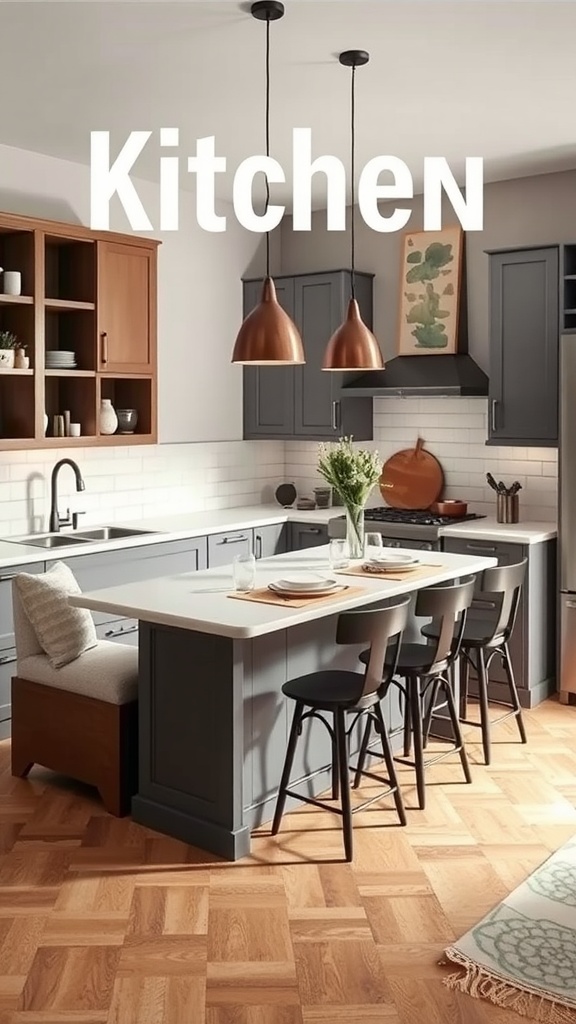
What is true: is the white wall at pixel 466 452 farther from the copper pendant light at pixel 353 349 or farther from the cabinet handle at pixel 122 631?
the copper pendant light at pixel 353 349

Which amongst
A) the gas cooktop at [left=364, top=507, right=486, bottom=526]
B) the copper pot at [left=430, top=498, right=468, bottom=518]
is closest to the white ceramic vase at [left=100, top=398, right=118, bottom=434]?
the gas cooktop at [left=364, top=507, right=486, bottom=526]

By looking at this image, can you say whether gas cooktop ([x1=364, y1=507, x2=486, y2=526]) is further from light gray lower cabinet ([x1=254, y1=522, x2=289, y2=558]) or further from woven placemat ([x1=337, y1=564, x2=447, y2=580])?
woven placemat ([x1=337, y1=564, x2=447, y2=580])

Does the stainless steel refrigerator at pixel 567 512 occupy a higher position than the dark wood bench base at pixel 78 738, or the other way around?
the stainless steel refrigerator at pixel 567 512

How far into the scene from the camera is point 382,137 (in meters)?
5.67

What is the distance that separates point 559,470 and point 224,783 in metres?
2.95

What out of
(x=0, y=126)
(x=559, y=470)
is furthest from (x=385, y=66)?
(x=559, y=470)

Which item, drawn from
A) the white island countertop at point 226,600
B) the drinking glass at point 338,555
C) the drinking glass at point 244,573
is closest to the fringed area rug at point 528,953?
the white island countertop at point 226,600

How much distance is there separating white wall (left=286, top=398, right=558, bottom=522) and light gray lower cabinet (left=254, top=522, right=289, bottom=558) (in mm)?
826

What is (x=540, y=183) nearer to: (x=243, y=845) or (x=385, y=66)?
(x=385, y=66)

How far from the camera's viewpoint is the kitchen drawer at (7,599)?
209 inches

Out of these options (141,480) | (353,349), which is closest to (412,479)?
(141,480)

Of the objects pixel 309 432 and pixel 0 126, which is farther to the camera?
pixel 309 432

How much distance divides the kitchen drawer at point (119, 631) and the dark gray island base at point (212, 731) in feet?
4.99

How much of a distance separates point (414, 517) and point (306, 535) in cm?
76
